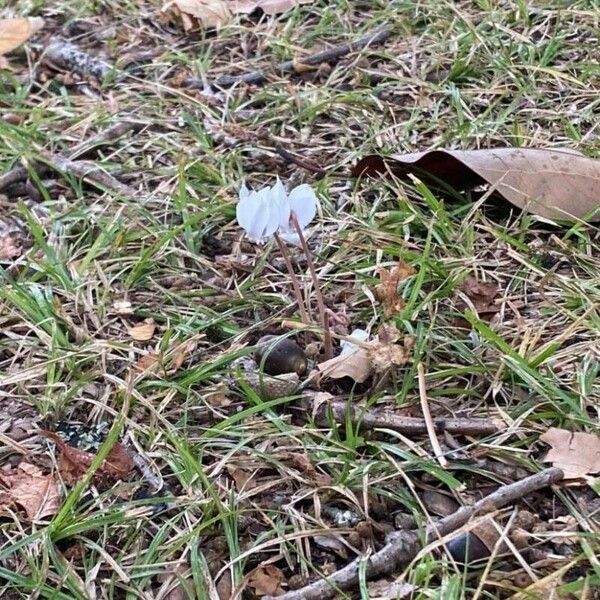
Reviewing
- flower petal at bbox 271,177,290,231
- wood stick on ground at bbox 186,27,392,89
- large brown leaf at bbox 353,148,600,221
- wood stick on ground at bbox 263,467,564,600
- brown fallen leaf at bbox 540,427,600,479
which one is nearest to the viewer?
wood stick on ground at bbox 263,467,564,600

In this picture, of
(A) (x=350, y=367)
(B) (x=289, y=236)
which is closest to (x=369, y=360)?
(A) (x=350, y=367)

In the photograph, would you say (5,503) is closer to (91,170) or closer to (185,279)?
(185,279)

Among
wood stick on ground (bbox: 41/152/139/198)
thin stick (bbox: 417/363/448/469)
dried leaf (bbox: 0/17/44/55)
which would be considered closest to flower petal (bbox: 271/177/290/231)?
thin stick (bbox: 417/363/448/469)

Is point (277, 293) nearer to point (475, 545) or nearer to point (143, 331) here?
point (143, 331)

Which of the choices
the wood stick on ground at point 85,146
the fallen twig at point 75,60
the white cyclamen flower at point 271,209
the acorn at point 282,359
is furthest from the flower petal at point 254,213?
the fallen twig at point 75,60

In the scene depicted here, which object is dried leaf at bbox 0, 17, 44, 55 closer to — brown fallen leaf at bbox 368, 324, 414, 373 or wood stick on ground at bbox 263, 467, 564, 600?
brown fallen leaf at bbox 368, 324, 414, 373

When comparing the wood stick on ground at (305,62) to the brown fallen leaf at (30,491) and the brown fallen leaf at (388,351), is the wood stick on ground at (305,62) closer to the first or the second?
the brown fallen leaf at (388,351)

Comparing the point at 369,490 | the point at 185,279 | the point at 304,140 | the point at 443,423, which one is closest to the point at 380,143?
the point at 304,140
